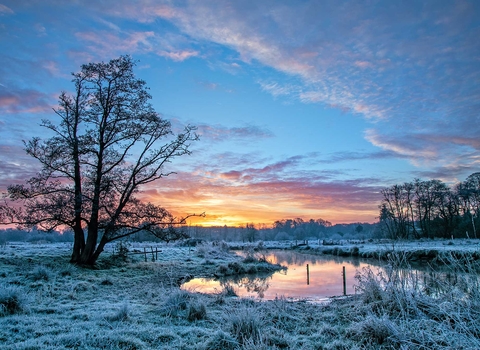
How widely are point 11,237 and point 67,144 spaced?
111 meters

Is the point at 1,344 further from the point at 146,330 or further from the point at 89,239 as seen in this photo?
the point at 89,239

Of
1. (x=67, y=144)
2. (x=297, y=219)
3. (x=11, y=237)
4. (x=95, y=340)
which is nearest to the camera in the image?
(x=95, y=340)

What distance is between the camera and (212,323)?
6840 millimetres

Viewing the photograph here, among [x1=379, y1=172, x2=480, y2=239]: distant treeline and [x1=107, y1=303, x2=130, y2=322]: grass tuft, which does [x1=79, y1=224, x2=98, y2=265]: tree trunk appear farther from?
[x1=379, y1=172, x2=480, y2=239]: distant treeline

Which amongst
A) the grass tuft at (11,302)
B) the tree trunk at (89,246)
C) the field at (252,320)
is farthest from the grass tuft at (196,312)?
the tree trunk at (89,246)

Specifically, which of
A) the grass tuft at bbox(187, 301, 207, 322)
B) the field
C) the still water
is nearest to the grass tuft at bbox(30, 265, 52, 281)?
the field

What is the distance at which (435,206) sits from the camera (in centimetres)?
5409

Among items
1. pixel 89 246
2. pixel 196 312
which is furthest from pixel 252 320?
pixel 89 246

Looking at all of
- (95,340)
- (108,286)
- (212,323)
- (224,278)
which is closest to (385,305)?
(212,323)

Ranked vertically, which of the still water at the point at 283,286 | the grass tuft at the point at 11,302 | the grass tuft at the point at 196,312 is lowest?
the still water at the point at 283,286

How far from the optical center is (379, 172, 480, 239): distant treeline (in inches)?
1959

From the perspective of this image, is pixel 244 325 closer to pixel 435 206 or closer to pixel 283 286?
pixel 283 286

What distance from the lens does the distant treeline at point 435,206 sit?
49750 millimetres

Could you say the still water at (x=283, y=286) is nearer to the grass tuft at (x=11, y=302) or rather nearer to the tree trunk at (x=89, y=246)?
the tree trunk at (x=89, y=246)
